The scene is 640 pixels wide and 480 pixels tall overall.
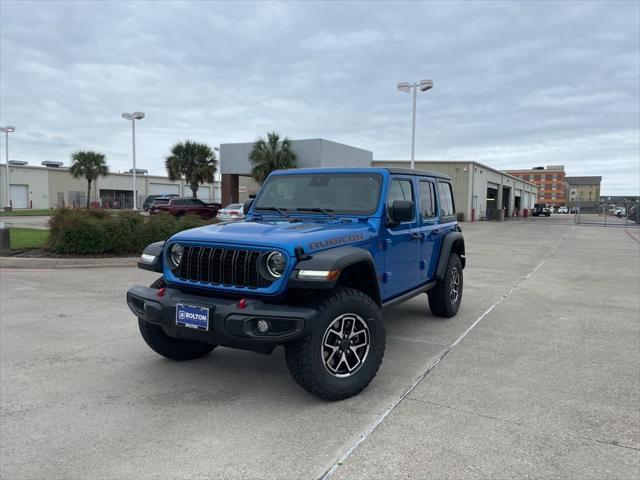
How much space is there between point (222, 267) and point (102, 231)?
27.8 ft

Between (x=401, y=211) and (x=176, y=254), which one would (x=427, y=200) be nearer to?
(x=401, y=211)

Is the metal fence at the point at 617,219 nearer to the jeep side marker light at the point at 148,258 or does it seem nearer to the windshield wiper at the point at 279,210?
the windshield wiper at the point at 279,210

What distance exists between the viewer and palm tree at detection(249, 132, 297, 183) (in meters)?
29.9

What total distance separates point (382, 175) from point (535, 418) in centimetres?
250

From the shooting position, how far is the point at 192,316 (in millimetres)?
3574

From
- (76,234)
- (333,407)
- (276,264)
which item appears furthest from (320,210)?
(76,234)

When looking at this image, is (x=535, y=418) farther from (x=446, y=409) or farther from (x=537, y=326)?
(x=537, y=326)

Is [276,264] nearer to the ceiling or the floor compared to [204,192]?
nearer to the floor

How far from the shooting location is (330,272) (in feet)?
11.3

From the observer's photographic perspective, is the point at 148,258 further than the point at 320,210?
No

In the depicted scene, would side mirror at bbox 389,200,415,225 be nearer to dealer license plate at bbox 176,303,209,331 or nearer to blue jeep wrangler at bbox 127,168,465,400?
blue jeep wrangler at bbox 127,168,465,400

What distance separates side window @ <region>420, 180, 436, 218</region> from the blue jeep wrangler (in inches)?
21.9

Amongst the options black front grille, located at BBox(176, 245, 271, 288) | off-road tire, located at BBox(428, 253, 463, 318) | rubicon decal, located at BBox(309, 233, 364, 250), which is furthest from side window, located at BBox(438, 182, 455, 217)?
black front grille, located at BBox(176, 245, 271, 288)

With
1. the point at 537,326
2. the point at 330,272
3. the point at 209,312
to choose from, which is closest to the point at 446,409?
the point at 330,272
